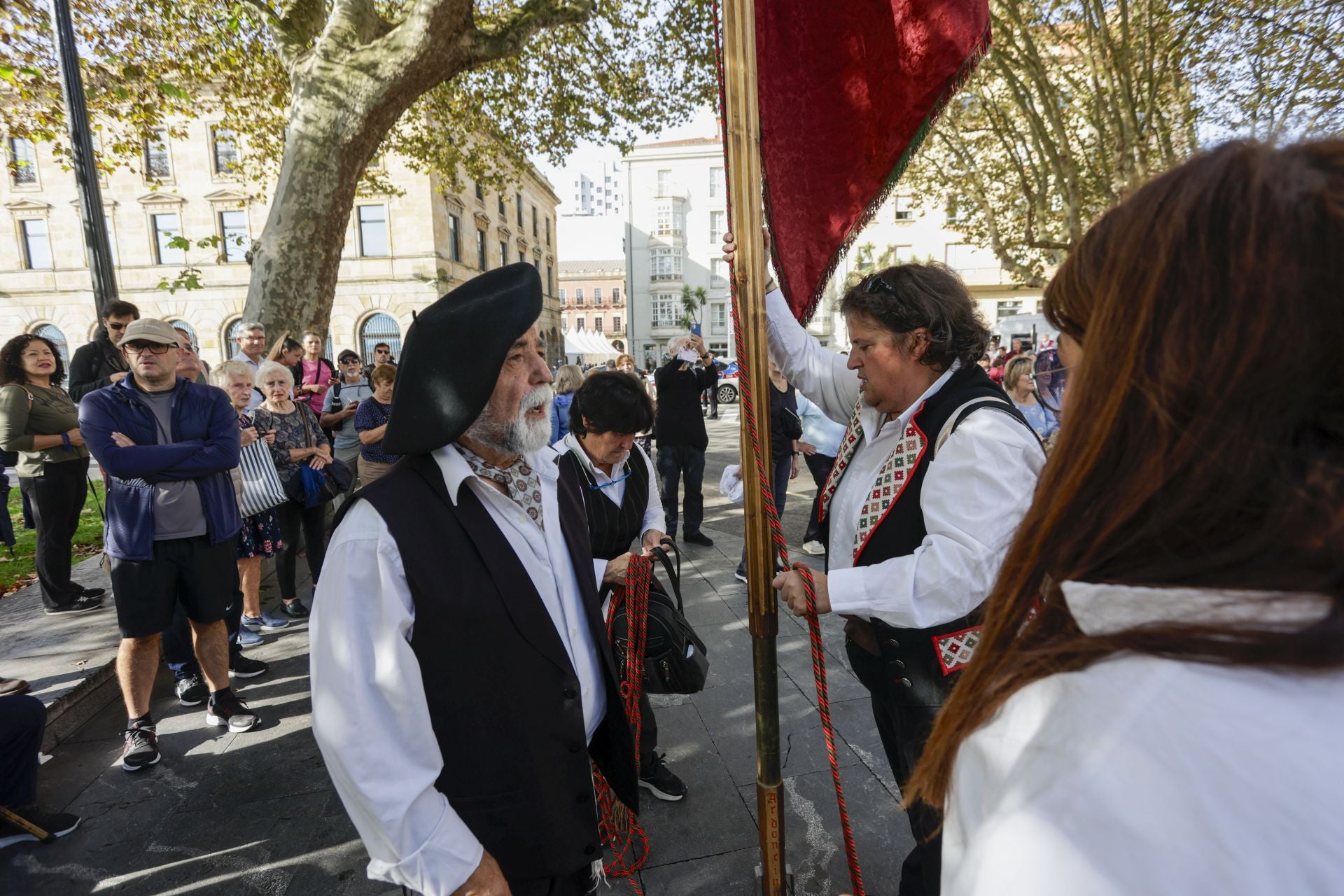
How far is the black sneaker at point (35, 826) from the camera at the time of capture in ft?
8.58

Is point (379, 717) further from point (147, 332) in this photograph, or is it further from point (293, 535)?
point (293, 535)

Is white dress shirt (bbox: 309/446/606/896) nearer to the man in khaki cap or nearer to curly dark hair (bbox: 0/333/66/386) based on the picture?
the man in khaki cap

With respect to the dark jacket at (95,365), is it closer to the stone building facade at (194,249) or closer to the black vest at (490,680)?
the black vest at (490,680)

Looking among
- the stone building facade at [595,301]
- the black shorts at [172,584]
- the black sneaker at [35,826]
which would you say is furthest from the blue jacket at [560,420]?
the stone building facade at [595,301]

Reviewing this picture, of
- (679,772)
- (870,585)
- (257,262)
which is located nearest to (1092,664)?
(870,585)

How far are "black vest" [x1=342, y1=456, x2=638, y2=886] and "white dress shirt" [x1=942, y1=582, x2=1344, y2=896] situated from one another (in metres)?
1.07

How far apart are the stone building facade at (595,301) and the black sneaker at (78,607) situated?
7661 cm

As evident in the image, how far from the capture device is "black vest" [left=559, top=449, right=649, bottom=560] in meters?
2.76

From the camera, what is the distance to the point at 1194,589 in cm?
55

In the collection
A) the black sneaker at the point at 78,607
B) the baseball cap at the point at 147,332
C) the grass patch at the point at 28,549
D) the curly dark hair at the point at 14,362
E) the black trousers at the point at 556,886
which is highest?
the baseball cap at the point at 147,332

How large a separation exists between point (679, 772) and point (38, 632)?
446 centimetres

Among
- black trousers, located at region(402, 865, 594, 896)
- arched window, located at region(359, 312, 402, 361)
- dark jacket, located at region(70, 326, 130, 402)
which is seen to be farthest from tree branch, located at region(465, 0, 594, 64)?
arched window, located at region(359, 312, 402, 361)

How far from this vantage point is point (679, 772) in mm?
3043

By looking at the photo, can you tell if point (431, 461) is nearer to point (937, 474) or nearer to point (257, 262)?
point (937, 474)
